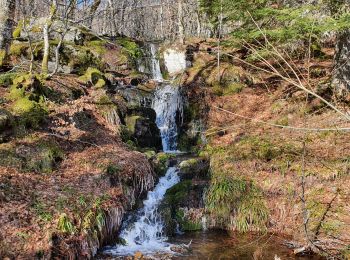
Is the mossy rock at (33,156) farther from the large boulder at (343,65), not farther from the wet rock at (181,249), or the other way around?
the large boulder at (343,65)

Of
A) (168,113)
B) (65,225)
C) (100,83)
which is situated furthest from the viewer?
(168,113)

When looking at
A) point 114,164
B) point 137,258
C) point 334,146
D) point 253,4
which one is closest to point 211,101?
point 253,4

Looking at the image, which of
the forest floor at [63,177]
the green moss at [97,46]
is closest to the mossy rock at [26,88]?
the forest floor at [63,177]

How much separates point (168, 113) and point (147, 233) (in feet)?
23.9

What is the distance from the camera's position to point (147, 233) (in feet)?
28.4

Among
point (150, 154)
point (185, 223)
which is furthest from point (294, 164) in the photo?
point (150, 154)

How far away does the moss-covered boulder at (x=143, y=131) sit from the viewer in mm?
12858

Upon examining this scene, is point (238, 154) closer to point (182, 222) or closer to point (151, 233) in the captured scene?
point (182, 222)

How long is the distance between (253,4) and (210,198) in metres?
6.89

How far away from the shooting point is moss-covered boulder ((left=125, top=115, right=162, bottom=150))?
506 inches

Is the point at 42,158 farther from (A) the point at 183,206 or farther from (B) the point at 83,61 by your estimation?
(B) the point at 83,61

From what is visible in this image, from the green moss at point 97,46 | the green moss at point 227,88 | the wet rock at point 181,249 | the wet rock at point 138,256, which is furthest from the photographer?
the green moss at point 97,46

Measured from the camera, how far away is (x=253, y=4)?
39.7 feet

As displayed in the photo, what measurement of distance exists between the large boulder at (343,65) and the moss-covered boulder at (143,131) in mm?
6841
